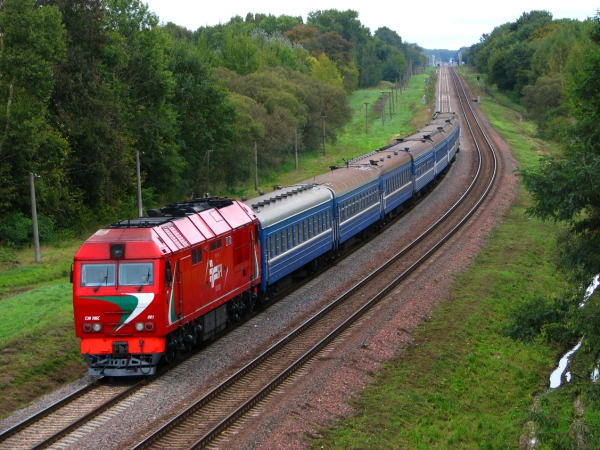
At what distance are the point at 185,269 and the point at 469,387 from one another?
25.6ft

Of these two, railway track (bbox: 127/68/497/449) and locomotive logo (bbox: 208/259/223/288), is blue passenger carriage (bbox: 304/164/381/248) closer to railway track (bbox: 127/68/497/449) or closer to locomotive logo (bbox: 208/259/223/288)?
railway track (bbox: 127/68/497/449)

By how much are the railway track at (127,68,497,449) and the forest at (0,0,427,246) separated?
10180 millimetres

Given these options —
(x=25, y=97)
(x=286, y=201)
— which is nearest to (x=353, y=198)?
(x=286, y=201)

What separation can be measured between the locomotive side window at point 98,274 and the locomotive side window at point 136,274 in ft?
0.70

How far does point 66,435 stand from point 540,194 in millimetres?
10994

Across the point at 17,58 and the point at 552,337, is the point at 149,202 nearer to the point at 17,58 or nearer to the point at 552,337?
the point at 17,58

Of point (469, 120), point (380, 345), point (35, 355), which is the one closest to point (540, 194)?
point (380, 345)

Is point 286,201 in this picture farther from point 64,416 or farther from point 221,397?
point 64,416

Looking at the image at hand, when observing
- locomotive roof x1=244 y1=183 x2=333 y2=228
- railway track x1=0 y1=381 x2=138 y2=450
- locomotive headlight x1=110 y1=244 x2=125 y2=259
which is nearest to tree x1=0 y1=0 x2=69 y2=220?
locomotive roof x1=244 y1=183 x2=333 y2=228

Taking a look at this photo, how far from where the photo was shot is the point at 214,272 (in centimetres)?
2155

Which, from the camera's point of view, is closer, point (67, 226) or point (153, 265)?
point (153, 265)

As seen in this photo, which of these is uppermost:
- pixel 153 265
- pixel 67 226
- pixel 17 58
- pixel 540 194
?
pixel 17 58

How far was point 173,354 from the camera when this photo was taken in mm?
20266

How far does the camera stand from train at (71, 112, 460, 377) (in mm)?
18500
